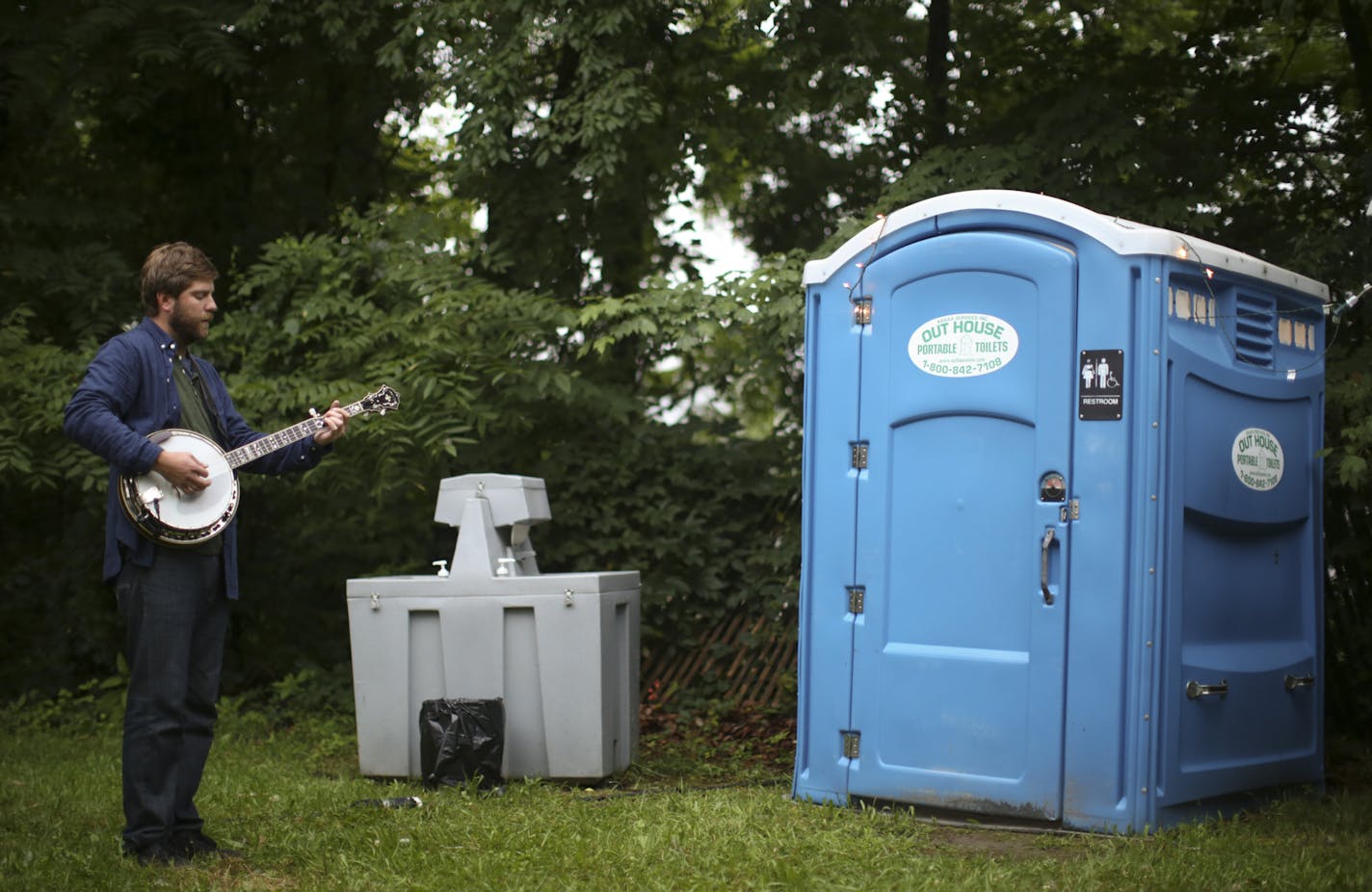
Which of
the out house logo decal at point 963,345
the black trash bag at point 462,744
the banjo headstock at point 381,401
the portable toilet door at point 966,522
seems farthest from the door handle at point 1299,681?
the banjo headstock at point 381,401

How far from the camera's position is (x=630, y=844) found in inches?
184

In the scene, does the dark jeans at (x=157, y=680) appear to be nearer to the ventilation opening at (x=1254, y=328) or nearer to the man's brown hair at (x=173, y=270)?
the man's brown hair at (x=173, y=270)

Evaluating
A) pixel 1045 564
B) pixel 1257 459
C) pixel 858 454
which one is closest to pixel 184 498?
pixel 858 454

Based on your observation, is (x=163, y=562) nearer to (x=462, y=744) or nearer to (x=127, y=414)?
(x=127, y=414)

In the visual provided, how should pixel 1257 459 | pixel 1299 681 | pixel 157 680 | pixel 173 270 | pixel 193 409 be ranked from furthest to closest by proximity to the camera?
pixel 1299 681 < pixel 1257 459 < pixel 193 409 < pixel 173 270 < pixel 157 680

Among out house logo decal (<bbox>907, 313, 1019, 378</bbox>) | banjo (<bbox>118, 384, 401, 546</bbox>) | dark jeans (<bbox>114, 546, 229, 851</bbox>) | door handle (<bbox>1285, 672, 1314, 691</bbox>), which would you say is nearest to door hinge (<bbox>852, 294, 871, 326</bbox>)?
out house logo decal (<bbox>907, 313, 1019, 378</bbox>)

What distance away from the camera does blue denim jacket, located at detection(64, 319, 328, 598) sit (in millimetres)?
4289

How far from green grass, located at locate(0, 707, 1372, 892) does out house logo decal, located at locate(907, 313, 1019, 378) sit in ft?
5.35

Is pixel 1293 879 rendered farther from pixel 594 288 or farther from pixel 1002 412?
pixel 594 288

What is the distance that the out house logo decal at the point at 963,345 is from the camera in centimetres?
504

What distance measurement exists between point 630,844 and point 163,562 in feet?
5.74

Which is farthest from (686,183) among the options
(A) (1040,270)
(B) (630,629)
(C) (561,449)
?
(A) (1040,270)

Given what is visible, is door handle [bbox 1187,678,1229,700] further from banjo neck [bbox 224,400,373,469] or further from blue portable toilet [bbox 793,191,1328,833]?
banjo neck [bbox 224,400,373,469]

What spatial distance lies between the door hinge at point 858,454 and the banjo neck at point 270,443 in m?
1.87
